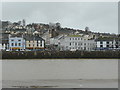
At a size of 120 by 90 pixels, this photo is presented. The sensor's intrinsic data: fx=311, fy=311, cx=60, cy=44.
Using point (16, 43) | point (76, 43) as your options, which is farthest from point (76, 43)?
point (16, 43)

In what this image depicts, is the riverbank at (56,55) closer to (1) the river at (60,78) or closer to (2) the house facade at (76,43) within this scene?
(2) the house facade at (76,43)

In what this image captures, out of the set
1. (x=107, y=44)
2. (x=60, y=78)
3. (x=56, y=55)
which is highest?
(x=107, y=44)

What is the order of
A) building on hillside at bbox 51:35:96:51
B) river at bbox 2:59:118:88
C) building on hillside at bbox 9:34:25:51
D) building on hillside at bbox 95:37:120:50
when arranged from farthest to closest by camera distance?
building on hillside at bbox 51:35:96:51, building on hillside at bbox 95:37:120:50, building on hillside at bbox 9:34:25:51, river at bbox 2:59:118:88

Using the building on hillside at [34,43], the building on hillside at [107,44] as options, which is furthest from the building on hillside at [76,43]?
the building on hillside at [34,43]

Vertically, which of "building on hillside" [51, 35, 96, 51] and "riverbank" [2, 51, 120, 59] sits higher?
"building on hillside" [51, 35, 96, 51]

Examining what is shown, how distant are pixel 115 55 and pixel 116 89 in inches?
1574

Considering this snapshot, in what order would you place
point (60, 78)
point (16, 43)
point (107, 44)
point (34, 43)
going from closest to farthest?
point (60, 78), point (16, 43), point (34, 43), point (107, 44)

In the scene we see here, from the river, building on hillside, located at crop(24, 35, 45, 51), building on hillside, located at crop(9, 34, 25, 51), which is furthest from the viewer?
building on hillside, located at crop(24, 35, 45, 51)

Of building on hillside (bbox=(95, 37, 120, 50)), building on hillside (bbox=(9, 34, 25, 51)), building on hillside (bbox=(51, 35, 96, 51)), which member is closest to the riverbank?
building on hillside (bbox=(9, 34, 25, 51))

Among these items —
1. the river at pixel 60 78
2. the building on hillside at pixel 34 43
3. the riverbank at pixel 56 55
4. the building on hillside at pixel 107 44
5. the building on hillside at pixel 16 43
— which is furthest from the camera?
the building on hillside at pixel 107 44

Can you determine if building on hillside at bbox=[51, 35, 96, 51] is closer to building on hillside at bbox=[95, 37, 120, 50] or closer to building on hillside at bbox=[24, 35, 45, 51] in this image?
building on hillside at bbox=[95, 37, 120, 50]

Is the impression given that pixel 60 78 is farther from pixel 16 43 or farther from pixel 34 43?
pixel 34 43

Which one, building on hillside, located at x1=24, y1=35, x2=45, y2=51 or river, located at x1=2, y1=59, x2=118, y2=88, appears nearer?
river, located at x1=2, y1=59, x2=118, y2=88

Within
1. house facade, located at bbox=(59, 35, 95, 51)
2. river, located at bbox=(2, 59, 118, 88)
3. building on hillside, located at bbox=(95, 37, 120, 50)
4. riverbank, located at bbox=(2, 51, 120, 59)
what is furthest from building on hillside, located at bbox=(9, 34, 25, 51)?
river, located at bbox=(2, 59, 118, 88)
